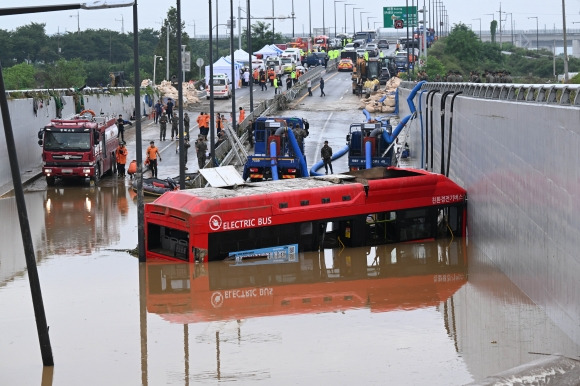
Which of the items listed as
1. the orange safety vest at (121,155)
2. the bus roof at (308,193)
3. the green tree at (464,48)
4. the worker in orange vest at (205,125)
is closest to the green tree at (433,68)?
the green tree at (464,48)

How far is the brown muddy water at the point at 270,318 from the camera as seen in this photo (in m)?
19.2

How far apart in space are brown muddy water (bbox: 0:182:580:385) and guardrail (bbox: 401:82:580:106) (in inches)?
167

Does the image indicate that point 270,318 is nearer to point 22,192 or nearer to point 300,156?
point 22,192

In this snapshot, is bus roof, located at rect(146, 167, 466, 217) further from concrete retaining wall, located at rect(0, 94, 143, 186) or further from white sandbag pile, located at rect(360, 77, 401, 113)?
white sandbag pile, located at rect(360, 77, 401, 113)

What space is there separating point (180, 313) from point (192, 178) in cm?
1742

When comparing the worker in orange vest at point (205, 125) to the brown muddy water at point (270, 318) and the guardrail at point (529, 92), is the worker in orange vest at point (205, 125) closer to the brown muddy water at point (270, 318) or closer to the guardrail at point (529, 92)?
the guardrail at point (529, 92)

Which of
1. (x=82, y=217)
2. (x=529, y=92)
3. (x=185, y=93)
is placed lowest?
(x=82, y=217)

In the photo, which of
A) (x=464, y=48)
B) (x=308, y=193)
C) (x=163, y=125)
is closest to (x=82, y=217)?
(x=308, y=193)

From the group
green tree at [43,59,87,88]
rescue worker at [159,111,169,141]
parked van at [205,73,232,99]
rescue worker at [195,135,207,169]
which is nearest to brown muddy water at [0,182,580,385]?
rescue worker at [195,135,207,169]

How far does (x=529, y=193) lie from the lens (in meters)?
24.9

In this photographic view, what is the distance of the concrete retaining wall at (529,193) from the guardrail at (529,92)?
383mm

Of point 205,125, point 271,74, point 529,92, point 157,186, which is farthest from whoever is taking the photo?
point 271,74

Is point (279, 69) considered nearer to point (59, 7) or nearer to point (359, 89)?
point (359, 89)

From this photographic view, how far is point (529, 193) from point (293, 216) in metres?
6.48
